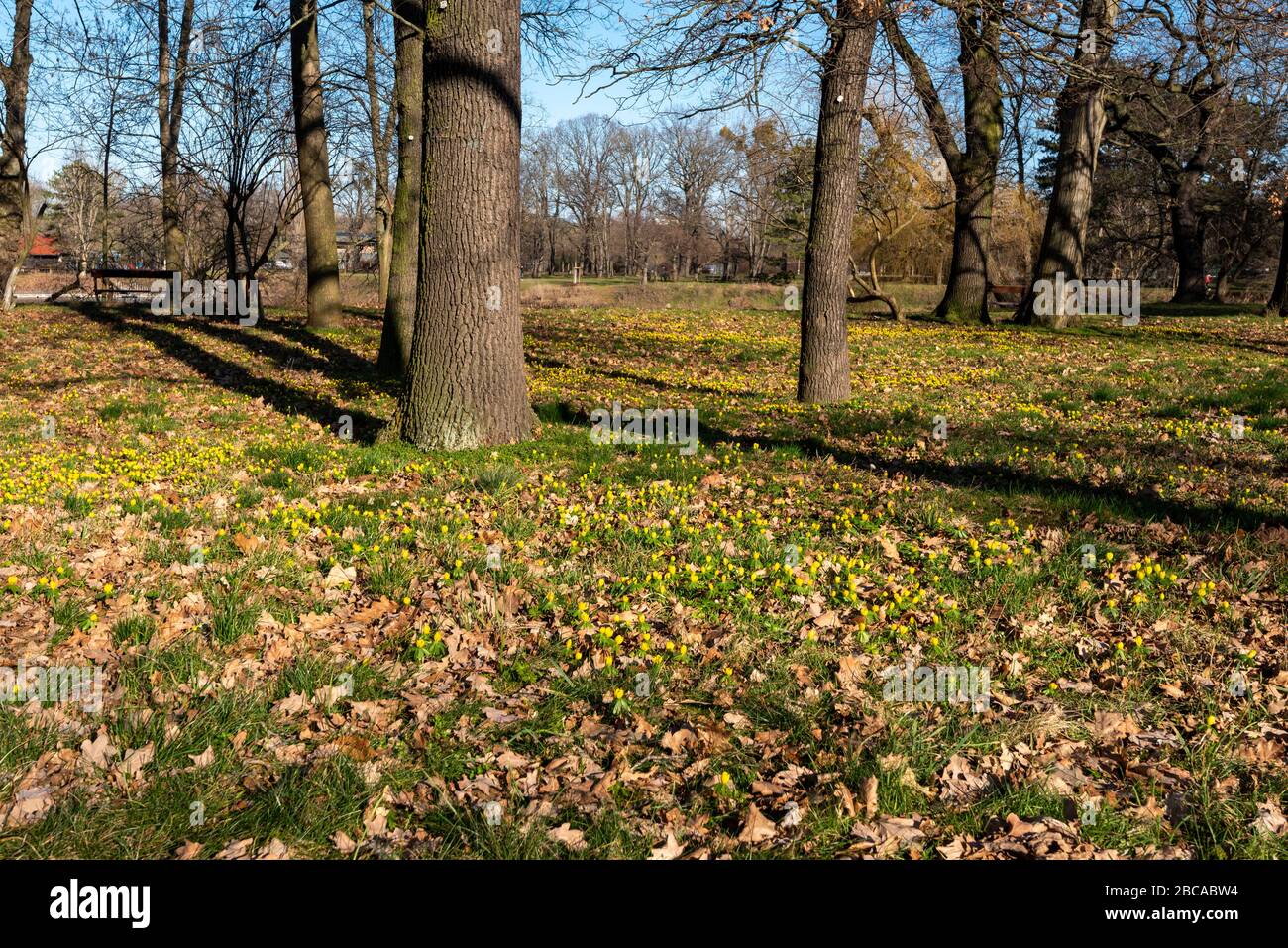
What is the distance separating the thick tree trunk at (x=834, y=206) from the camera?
380 inches

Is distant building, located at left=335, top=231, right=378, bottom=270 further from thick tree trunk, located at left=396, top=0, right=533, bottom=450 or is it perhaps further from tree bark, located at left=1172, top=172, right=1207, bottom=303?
tree bark, located at left=1172, top=172, right=1207, bottom=303

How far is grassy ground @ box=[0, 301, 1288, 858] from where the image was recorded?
3350 mm

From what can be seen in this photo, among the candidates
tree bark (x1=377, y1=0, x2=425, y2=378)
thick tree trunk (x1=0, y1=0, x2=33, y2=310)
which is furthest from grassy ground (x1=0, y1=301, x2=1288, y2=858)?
thick tree trunk (x1=0, y1=0, x2=33, y2=310)

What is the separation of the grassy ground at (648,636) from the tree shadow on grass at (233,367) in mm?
608

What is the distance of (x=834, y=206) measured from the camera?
10.2 metres

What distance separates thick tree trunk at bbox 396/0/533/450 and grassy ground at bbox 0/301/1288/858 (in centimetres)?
55

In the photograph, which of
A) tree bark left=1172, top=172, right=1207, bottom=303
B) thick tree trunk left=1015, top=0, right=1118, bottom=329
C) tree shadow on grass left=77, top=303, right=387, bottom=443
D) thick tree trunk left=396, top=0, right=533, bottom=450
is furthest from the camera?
tree bark left=1172, top=172, right=1207, bottom=303

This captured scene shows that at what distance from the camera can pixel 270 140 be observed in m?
20.3

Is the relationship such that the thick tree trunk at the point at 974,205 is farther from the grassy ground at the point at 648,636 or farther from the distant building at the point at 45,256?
the distant building at the point at 45,256

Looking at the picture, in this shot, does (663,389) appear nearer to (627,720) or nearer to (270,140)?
(627,720)

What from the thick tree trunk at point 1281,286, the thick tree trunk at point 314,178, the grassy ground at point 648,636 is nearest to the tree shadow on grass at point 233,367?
the grassy ground at point 648,636

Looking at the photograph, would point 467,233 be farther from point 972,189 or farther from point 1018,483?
point 972,189
